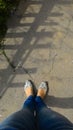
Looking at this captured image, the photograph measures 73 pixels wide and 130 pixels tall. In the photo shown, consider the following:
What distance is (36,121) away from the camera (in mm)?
3148

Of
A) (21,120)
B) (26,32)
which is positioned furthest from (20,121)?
(26,32)

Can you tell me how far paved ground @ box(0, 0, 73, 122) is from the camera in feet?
12.6

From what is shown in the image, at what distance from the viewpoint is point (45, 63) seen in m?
3.96

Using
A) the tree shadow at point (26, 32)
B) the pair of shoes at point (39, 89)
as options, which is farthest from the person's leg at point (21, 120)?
the tree shadow at point (26, 32)

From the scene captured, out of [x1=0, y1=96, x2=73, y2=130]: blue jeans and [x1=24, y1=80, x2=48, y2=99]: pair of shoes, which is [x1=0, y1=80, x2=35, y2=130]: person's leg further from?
[x1=24, y1=80, x2=48, y2=99]: pair of shoes

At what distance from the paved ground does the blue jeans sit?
0.39 meters

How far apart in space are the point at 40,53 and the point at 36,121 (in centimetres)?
107

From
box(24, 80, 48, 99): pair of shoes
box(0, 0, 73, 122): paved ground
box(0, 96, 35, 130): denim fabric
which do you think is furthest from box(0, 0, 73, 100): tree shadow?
box(0, 96, 35, 130): denim fabric

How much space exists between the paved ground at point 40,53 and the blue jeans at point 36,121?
1.28 feet

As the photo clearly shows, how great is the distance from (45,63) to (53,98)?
0.41 metres

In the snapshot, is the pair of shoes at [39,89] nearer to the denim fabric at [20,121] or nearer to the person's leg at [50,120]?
the person's leg at [50,120]

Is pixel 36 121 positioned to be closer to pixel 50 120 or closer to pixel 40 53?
Answer: pixel 50 120

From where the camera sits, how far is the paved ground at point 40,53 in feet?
12.6

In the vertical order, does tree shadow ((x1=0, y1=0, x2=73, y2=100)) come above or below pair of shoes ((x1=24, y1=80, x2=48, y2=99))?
above
